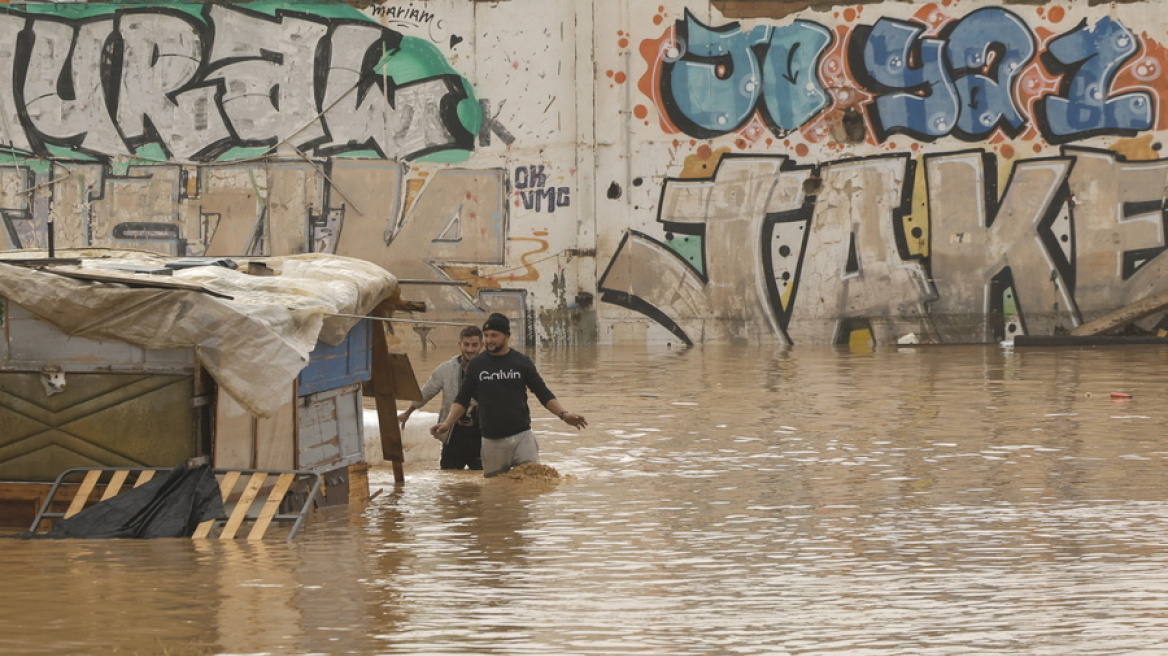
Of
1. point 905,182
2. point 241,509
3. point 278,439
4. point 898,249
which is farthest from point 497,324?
point 905,182

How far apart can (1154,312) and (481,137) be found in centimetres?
1100

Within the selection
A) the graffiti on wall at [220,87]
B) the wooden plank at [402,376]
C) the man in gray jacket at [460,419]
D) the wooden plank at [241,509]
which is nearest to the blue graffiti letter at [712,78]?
the graffiti on wall at [220,87]

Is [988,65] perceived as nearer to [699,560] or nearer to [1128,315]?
[1128,315]

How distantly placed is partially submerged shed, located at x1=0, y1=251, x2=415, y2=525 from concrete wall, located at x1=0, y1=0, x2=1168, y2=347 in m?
16.4

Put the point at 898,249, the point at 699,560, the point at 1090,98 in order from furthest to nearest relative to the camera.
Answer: the point at 898,249, the point at 1090,98, the point at 699,560

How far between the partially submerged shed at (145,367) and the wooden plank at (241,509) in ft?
0.89

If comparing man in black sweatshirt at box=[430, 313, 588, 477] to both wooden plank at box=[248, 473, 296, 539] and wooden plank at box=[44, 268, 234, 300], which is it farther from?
wooden plank at box=[44, 268, 234, 300]

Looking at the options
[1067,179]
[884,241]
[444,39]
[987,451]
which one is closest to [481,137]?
[444,39]

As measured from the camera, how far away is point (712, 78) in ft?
92.2

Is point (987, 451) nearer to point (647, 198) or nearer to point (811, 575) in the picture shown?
point (811, 575)

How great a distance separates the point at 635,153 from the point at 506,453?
16.3 m

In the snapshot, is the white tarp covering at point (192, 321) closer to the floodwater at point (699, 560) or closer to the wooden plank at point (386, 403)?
the floodwater at point (699, 560)

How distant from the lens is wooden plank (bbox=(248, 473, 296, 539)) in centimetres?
997

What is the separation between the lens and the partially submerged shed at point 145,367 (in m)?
9.93
